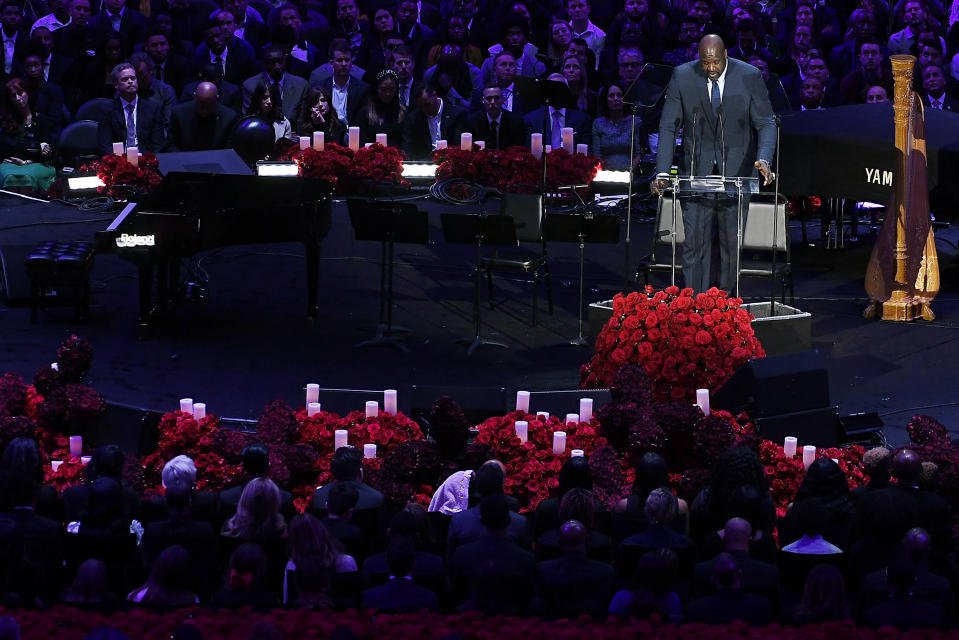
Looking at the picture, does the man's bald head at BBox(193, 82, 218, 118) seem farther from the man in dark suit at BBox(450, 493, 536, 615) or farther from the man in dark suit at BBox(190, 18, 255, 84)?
the man in dark suit at BBox(450, 493, 536, 615)

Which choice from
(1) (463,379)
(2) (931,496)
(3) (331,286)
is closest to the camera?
(2) (931,496)

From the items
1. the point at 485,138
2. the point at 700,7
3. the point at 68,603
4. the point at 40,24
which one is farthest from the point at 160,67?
the point at 68,603

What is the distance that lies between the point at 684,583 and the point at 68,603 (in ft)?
7.78

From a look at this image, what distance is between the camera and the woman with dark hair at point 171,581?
6.67 meters

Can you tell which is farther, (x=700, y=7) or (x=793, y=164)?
(x=700, y=7)

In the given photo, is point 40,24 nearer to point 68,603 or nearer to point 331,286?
point 331,286

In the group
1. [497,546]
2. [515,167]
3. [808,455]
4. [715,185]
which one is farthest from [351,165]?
[497,546]

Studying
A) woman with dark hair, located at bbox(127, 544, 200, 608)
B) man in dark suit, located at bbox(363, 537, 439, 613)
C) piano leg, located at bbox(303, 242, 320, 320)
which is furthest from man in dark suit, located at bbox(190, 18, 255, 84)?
man in dark suit, located at bbox(363, 537, 439, 613)

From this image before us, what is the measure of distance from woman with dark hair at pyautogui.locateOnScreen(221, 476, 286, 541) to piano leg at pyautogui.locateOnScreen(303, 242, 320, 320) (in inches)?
198

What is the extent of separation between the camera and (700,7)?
17484mm

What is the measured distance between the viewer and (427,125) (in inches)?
611

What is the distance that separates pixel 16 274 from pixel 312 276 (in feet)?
7.15

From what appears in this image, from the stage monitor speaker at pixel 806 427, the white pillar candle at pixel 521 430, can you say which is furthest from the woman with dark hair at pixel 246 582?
the stage monitor speaker at pixel 806 427

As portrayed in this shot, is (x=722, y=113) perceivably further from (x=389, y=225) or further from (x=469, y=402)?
(x=469, y=402)
